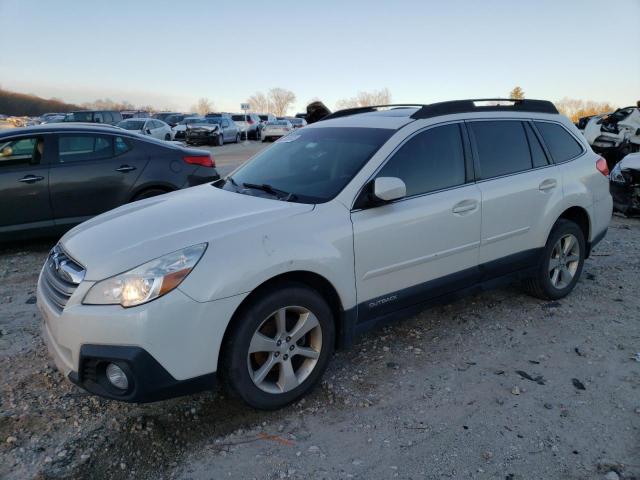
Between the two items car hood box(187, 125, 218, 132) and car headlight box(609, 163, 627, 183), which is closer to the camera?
car headlight box(609, 163, 627, 183)

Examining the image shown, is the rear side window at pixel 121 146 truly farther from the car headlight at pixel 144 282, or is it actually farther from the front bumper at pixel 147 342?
the car headlight at pixel 144 282

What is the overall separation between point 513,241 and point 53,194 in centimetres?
509

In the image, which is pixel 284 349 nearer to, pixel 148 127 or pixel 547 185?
pixel 547 185

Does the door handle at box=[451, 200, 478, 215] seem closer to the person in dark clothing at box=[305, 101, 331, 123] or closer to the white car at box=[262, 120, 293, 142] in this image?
the person in dark clothing at box=[305, 101, 331, 123]

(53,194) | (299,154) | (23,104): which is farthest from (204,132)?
(23,104)

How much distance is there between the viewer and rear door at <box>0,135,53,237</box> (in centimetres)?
582

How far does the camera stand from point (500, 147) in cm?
411

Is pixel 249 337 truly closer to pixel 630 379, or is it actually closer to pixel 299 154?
pixel 299 154

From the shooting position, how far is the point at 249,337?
9.07ft

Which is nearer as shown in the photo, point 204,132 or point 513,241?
point 513,241

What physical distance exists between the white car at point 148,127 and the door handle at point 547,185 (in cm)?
2058

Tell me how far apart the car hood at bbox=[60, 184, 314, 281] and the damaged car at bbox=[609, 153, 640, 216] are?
7.07 m

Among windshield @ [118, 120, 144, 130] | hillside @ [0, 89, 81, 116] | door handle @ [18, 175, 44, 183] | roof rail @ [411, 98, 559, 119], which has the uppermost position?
hillside @ [0, 89, 81, 116]

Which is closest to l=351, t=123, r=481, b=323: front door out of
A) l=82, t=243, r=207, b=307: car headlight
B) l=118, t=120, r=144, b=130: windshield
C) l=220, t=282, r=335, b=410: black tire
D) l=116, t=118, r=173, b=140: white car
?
l=220, t=282, r=335, b=410: black tire
